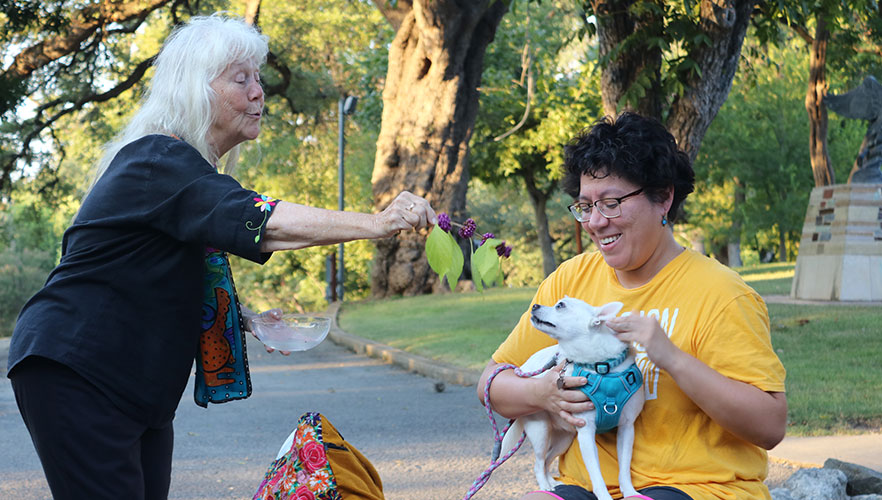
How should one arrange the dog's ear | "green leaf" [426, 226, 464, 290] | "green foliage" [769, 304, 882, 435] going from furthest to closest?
1. "green foliage" [769, 304, 882, 435]
2. "green leaf" [426, 226, 464, 290]
3. the dog's ear

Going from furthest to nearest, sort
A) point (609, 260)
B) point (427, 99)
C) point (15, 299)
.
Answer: point (15, 299)
point (427, 99)
point (609, 260)

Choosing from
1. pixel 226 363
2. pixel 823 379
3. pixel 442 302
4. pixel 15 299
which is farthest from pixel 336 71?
pixel 226 363

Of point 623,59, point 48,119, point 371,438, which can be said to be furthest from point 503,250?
point 48,119

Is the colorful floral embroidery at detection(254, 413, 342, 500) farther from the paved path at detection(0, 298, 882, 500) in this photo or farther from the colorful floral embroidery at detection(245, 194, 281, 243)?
the paved path at detection(0, 298, 882, 500)

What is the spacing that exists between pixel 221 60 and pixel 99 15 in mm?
20210

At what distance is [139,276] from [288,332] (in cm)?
70

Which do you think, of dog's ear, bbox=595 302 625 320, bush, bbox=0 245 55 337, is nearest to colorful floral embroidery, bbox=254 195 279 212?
dog's ear, bbox=595 302 625 320

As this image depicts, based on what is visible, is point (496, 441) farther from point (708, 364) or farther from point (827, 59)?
point (827, 59)

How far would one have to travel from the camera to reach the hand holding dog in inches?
97.3

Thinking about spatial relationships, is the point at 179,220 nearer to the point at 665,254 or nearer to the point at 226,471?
the point at 665,254

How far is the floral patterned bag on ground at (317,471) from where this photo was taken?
2.73 m

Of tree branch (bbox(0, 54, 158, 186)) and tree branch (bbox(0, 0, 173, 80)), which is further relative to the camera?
tree branch (bbox(0, 54, 158, 186))

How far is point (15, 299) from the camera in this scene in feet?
153

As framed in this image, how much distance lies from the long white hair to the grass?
15.9 feet
